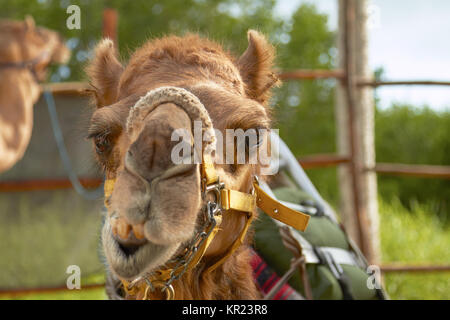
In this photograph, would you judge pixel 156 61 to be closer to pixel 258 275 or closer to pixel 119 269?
pixel 119 269

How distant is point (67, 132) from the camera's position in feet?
22.9

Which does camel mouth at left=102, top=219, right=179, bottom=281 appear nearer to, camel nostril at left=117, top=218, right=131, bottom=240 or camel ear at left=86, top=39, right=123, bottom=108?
camel nostril at left=117, top=218, right=131, bottom=240


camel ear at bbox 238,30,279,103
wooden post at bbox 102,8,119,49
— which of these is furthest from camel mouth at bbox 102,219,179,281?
wooden post at bbox 102,8,119,49

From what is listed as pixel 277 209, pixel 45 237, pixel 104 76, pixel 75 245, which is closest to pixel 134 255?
pixel 277 209

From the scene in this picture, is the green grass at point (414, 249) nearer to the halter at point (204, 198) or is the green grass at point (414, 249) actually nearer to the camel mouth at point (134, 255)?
the halter at point (204, 198)

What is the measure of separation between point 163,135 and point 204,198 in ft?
0.94

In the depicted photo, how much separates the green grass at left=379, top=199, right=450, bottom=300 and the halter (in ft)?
10.1

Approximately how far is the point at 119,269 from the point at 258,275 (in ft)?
3.24

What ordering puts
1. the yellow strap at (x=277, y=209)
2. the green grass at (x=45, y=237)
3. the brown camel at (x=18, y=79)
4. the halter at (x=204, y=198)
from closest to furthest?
the halter at (x=204, y=198) < the yellow strap at (x=277, y=209) < the brown camel at (x=18, y=79) < the green grass at (x=45, y=237)

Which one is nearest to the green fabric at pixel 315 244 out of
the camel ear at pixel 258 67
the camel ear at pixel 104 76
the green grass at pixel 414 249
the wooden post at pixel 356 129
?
the camel ear at pixel 258 67

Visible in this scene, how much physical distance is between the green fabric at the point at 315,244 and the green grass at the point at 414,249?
218 cm

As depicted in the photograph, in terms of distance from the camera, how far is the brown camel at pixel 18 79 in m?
5.58

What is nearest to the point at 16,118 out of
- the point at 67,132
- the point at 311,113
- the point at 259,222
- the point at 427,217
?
the point at 67,132

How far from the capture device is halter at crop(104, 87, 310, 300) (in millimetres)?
1552
